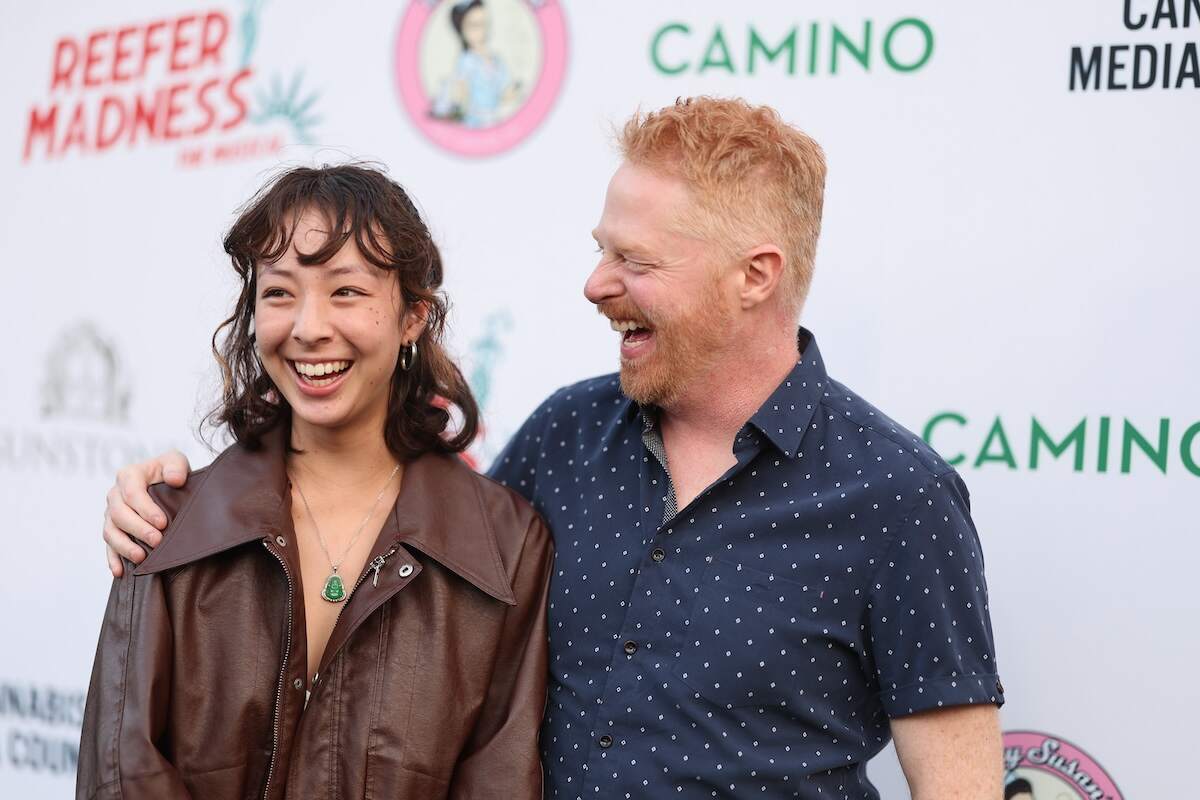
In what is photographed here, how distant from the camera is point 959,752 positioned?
Result: 1817 mm

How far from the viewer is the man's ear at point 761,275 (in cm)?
199

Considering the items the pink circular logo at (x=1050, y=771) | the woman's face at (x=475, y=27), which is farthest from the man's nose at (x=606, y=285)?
the pink circular logo at (x=1050, y=771)

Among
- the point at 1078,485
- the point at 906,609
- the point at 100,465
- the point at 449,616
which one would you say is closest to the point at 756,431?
the point at 906,609

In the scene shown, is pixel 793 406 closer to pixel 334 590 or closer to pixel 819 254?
pixel 819 254

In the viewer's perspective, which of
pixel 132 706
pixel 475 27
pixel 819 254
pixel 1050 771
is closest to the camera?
pixel 132 706

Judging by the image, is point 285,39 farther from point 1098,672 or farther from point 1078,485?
point 1098,672

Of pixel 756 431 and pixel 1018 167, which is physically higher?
pixel 1018 167

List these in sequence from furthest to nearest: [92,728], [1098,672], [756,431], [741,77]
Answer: [741,77], [1098,672], [756,431], [92,728]

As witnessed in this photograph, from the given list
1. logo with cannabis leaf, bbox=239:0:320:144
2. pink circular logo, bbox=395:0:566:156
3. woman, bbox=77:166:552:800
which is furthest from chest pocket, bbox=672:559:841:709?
logo with cannabis leaf, bbox=239:0:320:144

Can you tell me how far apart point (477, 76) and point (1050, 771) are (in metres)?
1.81

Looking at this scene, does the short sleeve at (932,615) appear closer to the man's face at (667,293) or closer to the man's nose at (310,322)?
the man's face at (667,293)

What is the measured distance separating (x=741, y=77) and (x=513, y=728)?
4.47 ft

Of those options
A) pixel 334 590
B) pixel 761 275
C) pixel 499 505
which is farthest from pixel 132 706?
pixel 761 275

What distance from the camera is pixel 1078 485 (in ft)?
7.51
